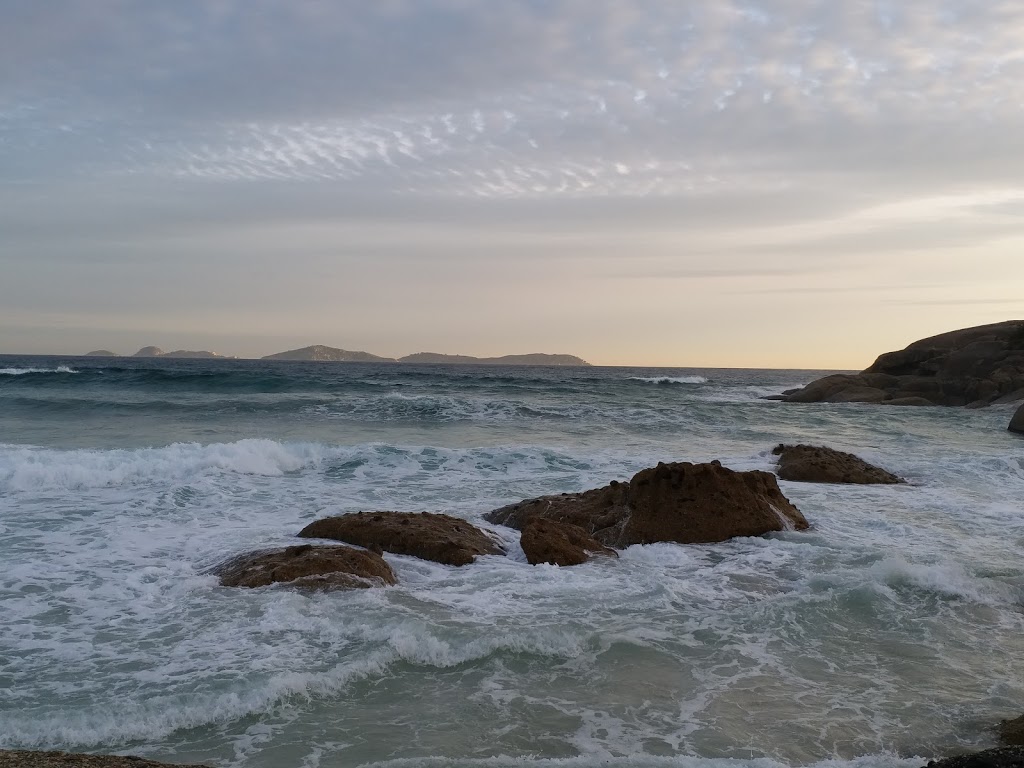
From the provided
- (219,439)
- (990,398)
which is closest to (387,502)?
(219,439)

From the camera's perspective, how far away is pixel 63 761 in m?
3.48

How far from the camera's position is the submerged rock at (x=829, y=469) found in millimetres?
12734

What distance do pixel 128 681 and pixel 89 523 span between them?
5.24 m

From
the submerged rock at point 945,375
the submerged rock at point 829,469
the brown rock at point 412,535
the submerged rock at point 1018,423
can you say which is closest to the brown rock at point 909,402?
the submerged rock at point 945,375

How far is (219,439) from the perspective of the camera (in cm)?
1764

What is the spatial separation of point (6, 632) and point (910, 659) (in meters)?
6.78

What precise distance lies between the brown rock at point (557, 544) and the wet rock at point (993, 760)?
4595 mm

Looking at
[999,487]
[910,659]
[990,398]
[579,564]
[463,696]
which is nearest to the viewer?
[463,696]

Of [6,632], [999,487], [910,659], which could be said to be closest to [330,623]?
[6,632]

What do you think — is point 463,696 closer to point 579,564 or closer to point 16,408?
point 579,564

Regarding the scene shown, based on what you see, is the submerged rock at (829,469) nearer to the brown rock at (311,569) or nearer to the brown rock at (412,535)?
the brown rock at (412,535)

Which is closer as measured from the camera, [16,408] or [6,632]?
[6,632]

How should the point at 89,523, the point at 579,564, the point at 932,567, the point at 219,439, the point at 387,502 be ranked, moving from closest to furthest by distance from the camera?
the point at 932,567 → the point at 579,564 → the point at 89,523 → the point at 387,502 → the point at 219,439

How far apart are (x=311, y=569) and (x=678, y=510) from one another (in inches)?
171
